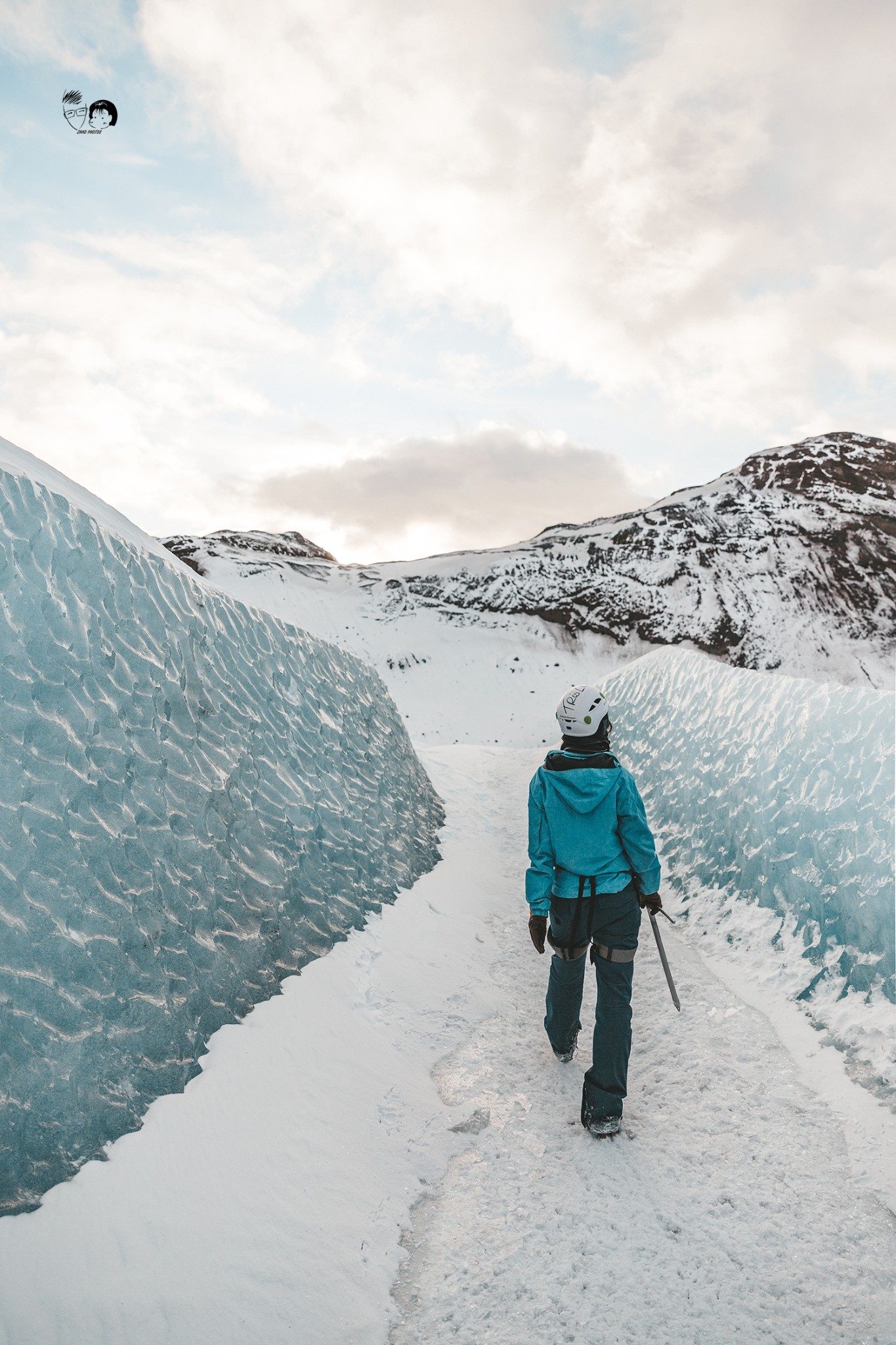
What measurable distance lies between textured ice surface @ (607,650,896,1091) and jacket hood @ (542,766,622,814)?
2.15 meters

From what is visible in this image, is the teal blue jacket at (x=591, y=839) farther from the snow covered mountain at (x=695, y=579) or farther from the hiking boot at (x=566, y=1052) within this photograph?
the snow covered mountain at (x=695, y=579)

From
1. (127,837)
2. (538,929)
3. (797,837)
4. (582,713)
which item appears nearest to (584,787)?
(582,713)

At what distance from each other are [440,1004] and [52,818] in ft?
9.13

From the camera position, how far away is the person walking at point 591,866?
12.3ft

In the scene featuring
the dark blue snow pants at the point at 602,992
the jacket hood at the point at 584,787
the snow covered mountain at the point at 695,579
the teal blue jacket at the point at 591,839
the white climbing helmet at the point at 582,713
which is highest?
the snow covered mountain at the point at 695,579

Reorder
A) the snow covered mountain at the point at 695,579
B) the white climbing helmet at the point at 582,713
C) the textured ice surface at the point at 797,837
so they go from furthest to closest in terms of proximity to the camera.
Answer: the snow covered mountain at the point at 695,579, the textured ice surface at the point at 797,837, the white climbing helmet at the point at 582,713

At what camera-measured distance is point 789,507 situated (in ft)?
91.7

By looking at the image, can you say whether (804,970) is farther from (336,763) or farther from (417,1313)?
(336,763)

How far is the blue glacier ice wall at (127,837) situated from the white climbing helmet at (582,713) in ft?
7.27

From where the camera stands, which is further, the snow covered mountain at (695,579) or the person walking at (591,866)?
the snow covered mountain at (695,579)

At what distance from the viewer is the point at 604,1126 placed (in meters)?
3.48

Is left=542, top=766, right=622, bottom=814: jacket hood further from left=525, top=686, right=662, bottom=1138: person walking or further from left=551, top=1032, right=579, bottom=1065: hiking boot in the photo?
left=551, top=1032, right=579, bottom=1065: hiking boot

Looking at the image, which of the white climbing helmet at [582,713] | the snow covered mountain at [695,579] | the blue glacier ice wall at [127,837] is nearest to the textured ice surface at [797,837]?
the white climbing helmet at [582,713]

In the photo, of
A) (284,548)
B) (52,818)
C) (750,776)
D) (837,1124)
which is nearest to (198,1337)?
(52,818)
